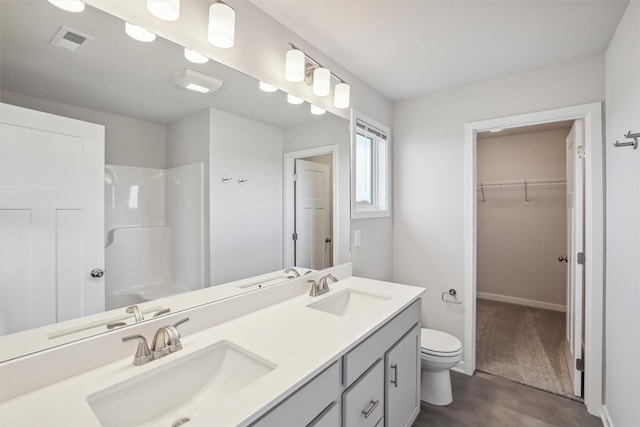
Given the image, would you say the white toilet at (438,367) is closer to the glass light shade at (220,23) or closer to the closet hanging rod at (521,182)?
the glass light shade at (220,23)

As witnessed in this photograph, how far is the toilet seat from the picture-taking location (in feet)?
6.39

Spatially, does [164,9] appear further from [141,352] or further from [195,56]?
[141,352]

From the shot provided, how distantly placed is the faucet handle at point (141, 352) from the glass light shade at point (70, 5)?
104cm

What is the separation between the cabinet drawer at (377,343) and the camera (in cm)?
110

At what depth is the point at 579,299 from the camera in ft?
6.64

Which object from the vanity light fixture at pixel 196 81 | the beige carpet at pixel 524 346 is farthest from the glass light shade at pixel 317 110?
the beige carpet at pixel 524 346

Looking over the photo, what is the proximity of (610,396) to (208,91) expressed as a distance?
2787 mm

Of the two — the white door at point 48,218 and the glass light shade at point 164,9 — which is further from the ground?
the glass light shade at point 164,9

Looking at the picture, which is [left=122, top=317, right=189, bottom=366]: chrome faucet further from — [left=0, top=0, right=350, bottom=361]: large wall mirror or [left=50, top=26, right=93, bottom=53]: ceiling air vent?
[left=50, top=26, right=93, bottom=53]: ceiling air vent

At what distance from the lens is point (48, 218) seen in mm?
846

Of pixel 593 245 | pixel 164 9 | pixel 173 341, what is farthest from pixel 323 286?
pixel 593 245

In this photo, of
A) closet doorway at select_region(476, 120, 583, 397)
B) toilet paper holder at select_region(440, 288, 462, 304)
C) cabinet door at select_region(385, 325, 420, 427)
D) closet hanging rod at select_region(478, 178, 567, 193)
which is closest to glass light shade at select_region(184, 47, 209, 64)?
cabinet door at select_region(385, 325, 420, 427)

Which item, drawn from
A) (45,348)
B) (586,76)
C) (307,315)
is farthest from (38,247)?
(586,76)

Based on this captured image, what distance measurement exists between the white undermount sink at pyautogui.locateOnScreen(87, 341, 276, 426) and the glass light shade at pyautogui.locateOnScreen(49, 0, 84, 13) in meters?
1.13
